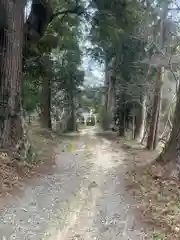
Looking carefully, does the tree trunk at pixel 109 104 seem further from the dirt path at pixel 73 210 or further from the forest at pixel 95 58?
the dirt path at pixel 73 210

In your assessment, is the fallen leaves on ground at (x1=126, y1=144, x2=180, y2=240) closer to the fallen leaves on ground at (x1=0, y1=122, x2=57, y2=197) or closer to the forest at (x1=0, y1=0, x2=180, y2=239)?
the forest at (x1=0, y1=0, x2=180, y2=239)

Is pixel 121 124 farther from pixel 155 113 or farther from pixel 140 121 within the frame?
pixel 155 113

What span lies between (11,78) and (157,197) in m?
5.46

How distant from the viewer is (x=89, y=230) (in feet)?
19.3

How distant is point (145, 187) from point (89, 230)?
2921mm

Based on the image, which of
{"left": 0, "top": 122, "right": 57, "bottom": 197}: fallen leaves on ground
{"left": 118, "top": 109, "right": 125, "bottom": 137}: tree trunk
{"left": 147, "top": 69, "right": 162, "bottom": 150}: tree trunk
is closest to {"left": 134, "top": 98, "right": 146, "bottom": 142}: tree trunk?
{"left": 118, "top": 109, "right": 125, "bottom": 137}: tree trunk

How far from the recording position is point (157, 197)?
7.61 m

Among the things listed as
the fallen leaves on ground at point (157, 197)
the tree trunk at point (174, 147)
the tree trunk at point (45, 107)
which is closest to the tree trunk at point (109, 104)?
the tree trunk at point (45, 107)

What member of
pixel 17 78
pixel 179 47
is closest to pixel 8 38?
pixel 17 78

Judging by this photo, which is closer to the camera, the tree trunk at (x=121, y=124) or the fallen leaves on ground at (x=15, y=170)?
the fallen leaves on ground at (x=15, y=170)

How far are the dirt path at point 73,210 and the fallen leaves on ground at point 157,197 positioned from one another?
278 mm

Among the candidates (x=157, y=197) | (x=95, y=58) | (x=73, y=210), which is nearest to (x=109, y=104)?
(x=95, y=58)

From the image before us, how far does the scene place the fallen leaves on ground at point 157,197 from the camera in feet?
20.1

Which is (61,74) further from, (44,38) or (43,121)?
(44,38)
